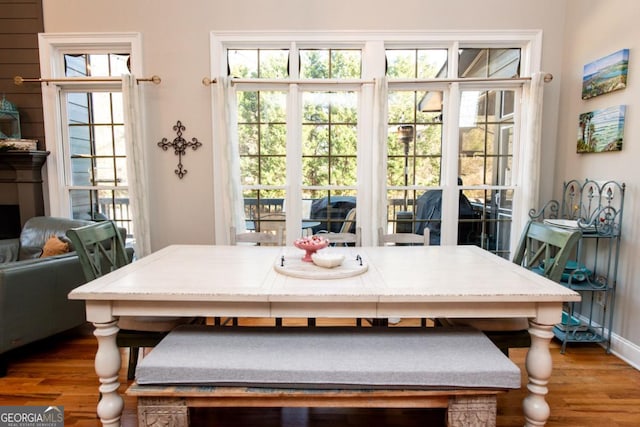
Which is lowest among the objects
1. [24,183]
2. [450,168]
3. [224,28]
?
[24,183]

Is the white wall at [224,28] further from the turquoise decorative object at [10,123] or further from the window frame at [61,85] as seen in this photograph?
the turquoise decorative object at [10,123]

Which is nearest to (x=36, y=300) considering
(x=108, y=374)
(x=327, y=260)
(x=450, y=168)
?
(x=108, y=374)

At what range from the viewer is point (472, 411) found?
1.34 metres

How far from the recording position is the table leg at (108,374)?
1.46m

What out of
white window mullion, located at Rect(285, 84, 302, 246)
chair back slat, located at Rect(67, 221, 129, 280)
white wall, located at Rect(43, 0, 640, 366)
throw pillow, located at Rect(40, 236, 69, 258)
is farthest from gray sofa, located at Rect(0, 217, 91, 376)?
white window mullion, located at Rect(285, 84, 302, 246)

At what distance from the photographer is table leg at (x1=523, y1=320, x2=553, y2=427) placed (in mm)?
1446

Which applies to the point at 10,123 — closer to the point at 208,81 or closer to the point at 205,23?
the point at 208,81

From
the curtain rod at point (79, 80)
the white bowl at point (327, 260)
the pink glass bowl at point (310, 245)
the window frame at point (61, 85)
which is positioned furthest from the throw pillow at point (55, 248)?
the white bowl at point (327, 260)

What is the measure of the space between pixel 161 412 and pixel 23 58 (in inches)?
143

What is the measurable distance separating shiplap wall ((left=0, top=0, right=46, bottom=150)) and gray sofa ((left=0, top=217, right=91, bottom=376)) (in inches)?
Result: 64.5

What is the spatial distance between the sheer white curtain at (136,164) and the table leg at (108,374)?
1806mm

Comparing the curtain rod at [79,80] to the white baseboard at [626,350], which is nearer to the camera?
the white baseboard at [626,350]

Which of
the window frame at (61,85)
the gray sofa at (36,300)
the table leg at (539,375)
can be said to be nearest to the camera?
the table leg at (539,375)

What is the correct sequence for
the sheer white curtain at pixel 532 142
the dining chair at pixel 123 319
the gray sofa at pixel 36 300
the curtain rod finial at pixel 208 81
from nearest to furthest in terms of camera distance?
the dining chair at pixel 123 319 < the gray sofa at pixel 36 300 < the sheer white curtain at pixel 532 142 < the curtain rod finial at pixel 208 81
